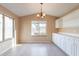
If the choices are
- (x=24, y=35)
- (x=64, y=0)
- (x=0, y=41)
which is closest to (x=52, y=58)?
(x=64, y=0)

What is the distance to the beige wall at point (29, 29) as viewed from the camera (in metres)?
12.2

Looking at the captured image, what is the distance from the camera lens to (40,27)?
12500 mm

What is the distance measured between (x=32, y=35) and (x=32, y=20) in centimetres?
139

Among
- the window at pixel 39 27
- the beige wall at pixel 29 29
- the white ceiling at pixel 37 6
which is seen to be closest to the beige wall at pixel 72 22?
the white ceiling at pixel 37 6

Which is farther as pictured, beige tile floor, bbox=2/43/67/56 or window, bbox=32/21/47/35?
window, bbox=32/21/47/35

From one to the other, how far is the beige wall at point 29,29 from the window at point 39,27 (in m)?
0.38

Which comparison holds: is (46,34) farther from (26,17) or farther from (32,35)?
(26,17)

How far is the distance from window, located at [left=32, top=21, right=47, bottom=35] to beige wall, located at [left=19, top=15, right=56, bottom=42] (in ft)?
1.25

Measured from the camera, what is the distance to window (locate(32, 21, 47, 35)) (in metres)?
12.4

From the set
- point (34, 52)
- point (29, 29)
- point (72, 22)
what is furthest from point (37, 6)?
point (29, 29)

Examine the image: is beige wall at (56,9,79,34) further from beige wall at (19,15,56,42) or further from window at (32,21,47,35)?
window at (32,21,47,35)

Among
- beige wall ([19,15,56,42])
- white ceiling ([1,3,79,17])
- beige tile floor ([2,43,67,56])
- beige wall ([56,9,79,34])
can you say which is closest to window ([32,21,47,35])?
beige wall ([19,15,56,42])

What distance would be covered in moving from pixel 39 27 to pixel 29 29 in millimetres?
965

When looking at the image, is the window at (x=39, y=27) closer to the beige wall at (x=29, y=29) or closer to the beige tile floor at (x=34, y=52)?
the beige wall at (x=29, y=29)
